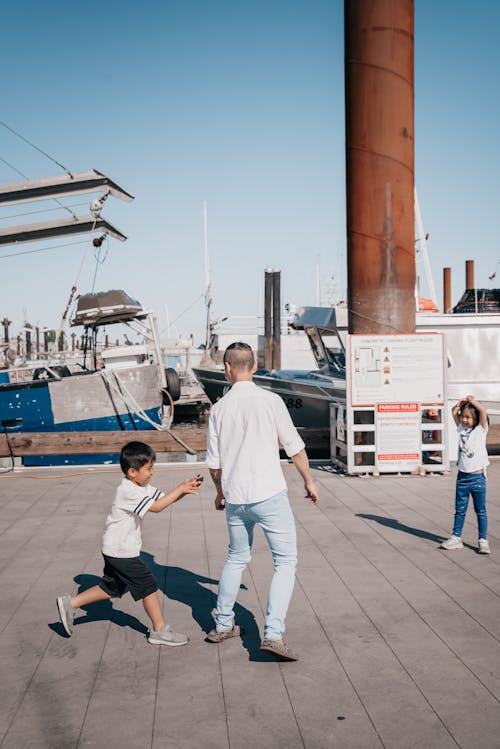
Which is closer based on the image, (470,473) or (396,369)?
(470,473)

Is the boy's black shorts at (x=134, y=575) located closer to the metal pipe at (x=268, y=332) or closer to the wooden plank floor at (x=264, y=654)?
the wooden plank floor at (x=264, y=654)

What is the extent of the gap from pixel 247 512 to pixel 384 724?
4.79 feet

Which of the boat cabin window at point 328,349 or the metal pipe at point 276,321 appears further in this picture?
the metal pipe at point 276,321

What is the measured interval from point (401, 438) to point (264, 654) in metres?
6.62

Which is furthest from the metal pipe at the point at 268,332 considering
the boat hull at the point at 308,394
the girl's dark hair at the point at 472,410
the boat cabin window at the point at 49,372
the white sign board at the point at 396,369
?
the girl's dark hair at the point at 472,410

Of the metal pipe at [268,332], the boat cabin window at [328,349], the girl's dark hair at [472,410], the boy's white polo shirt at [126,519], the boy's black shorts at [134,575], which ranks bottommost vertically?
the boy's black shorts at [134,575]

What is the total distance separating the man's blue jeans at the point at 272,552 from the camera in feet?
14.3

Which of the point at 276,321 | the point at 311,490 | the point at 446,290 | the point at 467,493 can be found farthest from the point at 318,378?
the point at 446,290

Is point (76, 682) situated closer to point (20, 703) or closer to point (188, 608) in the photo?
point (20, 703)

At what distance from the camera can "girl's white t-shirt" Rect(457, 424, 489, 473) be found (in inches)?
263

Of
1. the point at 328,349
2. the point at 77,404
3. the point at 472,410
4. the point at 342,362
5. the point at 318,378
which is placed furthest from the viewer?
the point at 328,349

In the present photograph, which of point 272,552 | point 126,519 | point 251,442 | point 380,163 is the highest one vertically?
point 380,163

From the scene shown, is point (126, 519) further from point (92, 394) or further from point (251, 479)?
point (92, 394)

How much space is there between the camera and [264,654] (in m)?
4.44
